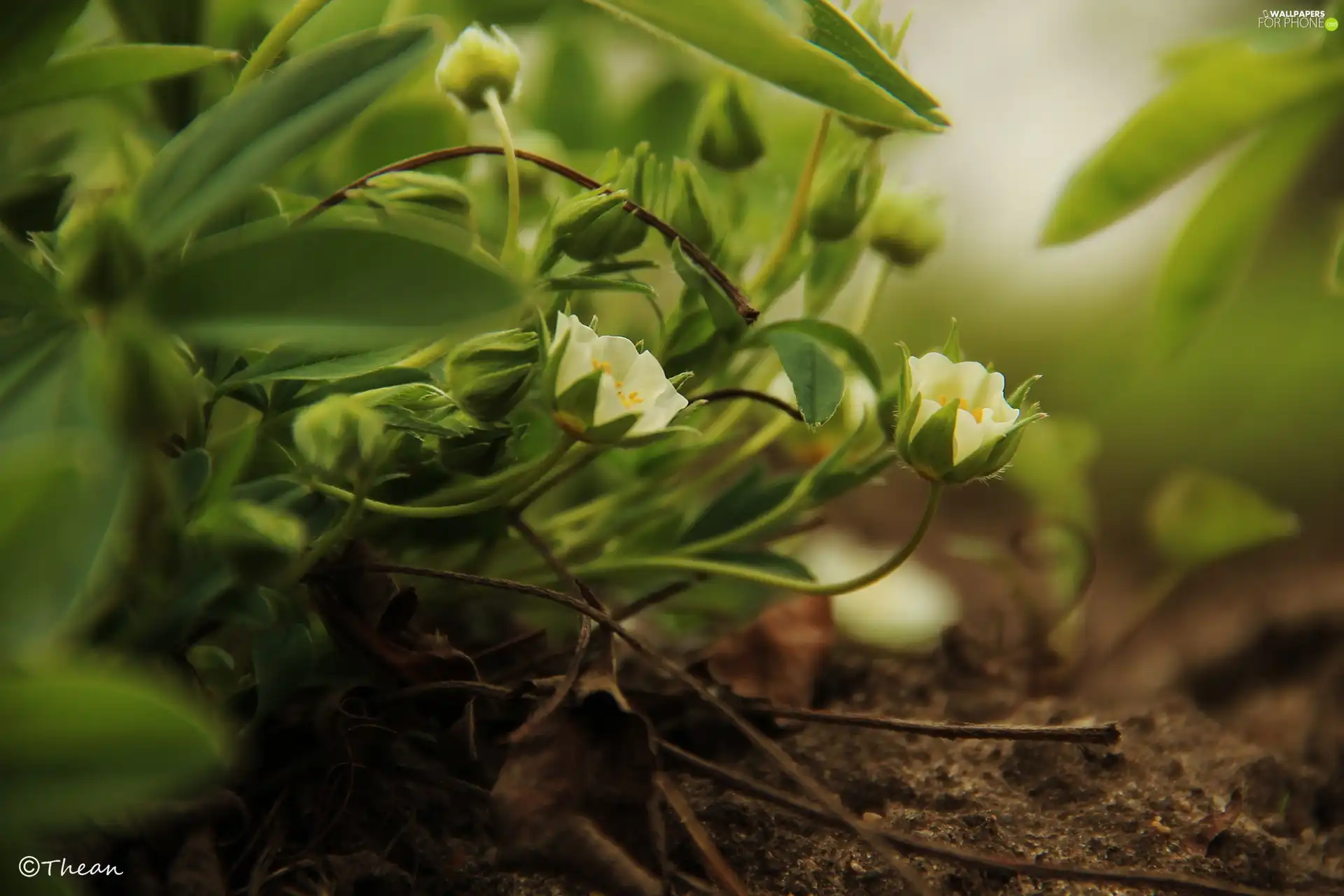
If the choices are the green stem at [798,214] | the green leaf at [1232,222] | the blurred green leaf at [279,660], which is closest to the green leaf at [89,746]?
the blurred green leaf at [279,660]

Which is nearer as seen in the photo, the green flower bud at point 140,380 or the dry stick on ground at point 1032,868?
the green flower bud at point 140,380

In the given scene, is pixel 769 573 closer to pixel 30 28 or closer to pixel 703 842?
pixel 703 842

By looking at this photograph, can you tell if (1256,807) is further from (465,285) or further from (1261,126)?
(465,285)

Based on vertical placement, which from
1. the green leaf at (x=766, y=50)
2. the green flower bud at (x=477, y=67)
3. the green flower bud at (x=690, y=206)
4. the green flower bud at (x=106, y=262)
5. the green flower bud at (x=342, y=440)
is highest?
the green leaf at (x=766, y=50)

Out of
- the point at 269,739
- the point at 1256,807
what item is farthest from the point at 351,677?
the point at 1256,807

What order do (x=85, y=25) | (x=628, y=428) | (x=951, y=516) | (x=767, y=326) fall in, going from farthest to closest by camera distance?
1. (x=951, y=516)
2. (x=85, y=25)
3. (x=767, y=326)
4. (x=628, y=428)

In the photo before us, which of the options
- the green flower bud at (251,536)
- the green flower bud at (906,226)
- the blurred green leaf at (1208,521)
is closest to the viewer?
the green flower bud at (251,536)

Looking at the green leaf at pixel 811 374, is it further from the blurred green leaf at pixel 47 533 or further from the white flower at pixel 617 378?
the blurred green leaf at pixel 47 533
